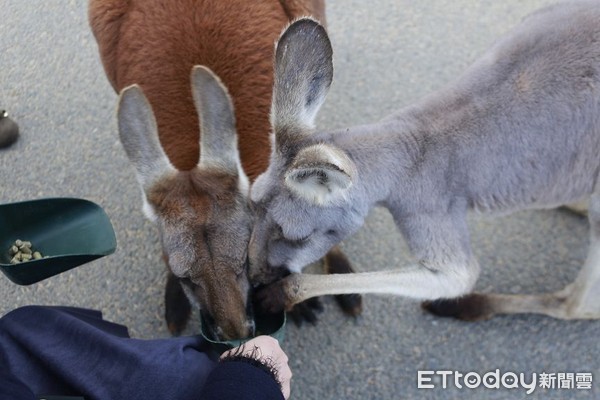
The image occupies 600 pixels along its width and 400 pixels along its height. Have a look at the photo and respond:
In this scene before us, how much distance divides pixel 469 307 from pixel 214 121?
1169mm

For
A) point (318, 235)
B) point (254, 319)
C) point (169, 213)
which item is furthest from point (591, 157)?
point (169, 213)

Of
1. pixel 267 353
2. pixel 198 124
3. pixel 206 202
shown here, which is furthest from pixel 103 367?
pixel 198 124

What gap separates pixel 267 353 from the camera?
1.74 meters

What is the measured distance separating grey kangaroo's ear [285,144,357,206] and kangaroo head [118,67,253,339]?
8.8 inches

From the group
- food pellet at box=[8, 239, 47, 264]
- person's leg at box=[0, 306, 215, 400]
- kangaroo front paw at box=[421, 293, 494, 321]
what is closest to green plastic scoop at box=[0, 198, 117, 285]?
food pellet at box=[8, 239, 47, 264]

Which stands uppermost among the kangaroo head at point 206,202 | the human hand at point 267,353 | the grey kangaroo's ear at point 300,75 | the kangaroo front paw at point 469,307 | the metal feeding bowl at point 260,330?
the grey kangaroo's ear at point 300,75

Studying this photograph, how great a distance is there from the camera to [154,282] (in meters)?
2.65

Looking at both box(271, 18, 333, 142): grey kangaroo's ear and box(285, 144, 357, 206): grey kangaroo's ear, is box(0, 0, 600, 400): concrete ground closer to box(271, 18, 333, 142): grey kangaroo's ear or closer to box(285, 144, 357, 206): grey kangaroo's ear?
box(285, 144, 357, 206): grey kangaroo's ear

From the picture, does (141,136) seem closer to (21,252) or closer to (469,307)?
(21,252)

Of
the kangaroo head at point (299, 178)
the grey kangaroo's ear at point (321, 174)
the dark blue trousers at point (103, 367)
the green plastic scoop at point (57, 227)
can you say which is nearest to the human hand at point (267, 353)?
the dark blue trousers at point (103, 367)

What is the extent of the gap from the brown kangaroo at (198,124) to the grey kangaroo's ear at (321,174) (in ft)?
0.76

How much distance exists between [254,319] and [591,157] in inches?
43.7

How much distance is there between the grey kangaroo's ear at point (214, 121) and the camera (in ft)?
6.03

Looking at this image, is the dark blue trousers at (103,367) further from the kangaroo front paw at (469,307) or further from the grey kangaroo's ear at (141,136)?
the kangaroo front paw at (469,307)
